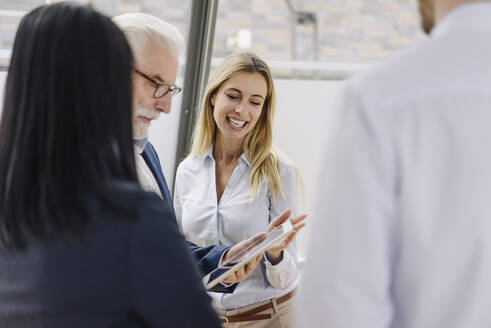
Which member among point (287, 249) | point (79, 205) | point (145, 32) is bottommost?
point (287, 249)

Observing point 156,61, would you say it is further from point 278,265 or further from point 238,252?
point 278,265

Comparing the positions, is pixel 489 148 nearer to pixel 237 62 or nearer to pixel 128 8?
pixel 237 62

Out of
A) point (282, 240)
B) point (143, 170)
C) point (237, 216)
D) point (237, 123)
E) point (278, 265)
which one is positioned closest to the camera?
point (143, 170)

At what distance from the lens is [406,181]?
0.71 meters

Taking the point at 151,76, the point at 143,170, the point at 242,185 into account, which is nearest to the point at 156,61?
the point at 151,76

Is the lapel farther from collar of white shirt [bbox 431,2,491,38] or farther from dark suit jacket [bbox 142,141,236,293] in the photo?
collar of white shirt [bbox 431,2,491,38]

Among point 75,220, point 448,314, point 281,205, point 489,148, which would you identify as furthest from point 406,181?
point 281,205

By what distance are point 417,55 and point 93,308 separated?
0.59 meters

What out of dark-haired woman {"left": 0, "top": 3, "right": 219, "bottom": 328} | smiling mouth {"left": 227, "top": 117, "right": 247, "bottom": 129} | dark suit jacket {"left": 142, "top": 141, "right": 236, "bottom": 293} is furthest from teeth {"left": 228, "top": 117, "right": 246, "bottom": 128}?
dark-haired woman {"left": 0, "top": 3, "right": 219, "bottom": 328}

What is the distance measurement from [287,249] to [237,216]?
24 centimetres

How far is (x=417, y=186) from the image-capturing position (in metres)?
0.71

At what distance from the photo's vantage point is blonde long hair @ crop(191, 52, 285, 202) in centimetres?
204

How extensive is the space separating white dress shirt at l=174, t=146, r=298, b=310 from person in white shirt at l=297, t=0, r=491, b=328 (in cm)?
106

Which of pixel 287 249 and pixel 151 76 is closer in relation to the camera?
pixel 151 76
